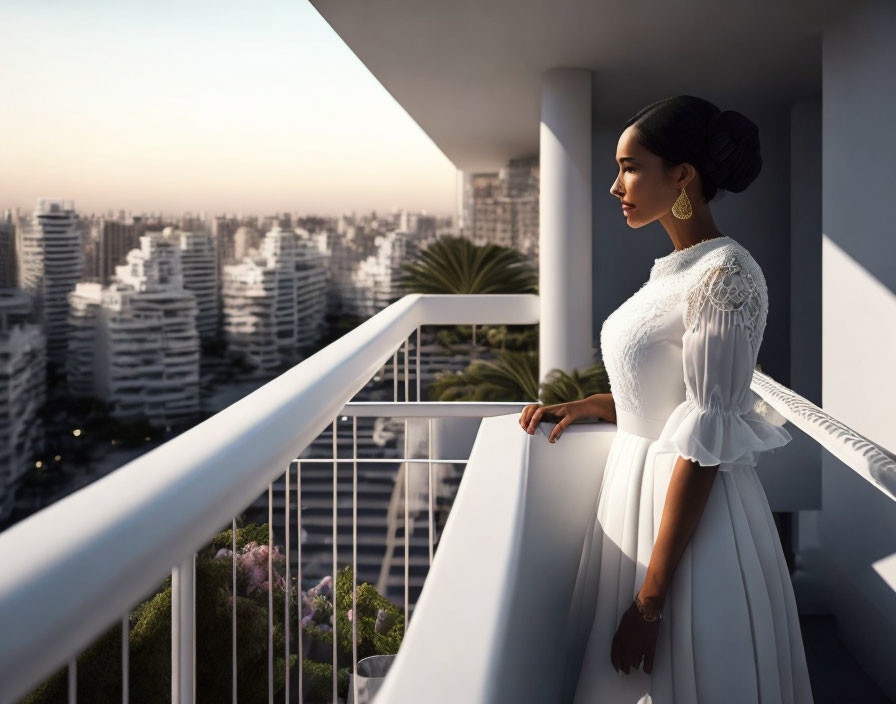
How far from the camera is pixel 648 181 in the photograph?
59.6 inches

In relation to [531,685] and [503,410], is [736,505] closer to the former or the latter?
[531,685]

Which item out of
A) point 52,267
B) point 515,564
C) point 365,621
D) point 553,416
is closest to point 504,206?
point 365,621

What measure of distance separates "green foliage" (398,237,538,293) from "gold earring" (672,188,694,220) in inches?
401

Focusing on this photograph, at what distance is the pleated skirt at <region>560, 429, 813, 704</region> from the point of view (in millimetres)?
1438

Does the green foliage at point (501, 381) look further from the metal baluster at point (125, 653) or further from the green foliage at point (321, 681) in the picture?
the metal baluster at point (125, 653)

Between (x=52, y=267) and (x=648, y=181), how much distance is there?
2722 cm

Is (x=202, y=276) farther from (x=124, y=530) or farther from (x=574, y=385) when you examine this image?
(x=124, y=530)

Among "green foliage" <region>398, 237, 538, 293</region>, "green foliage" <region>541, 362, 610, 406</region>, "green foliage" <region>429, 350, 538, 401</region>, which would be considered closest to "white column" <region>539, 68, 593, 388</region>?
"green foliage" <region>541, 362, 610, 406</region>

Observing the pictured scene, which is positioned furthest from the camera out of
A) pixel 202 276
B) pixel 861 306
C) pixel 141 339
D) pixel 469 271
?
pixel 202 276

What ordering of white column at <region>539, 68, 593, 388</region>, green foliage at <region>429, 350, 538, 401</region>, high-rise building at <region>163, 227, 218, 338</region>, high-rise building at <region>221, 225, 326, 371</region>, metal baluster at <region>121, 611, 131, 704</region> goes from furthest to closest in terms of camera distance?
high-rise building at <region>163, 227, 218, 338</region> → high-rise building at <region>221, 225, 326, 371</region> → green foliage at <region>429, 350, 538, 401</region> → white column at <region>539, 68, 593, 388</region> → metal baluster at <region>121, 611, 131, 704</region>

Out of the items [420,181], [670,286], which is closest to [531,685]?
[670,286]

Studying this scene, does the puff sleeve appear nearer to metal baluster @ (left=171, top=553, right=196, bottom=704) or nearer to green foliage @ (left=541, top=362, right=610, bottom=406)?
metal baluster @ (left=171, top=553, right=196, bottom=704)

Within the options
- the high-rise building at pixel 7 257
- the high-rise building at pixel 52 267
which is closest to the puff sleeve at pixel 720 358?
the high-rise building at pixel 52 267

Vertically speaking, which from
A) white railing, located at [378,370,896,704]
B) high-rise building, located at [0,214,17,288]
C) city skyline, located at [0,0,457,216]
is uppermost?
city skyline, located at [0,0,457,216]
